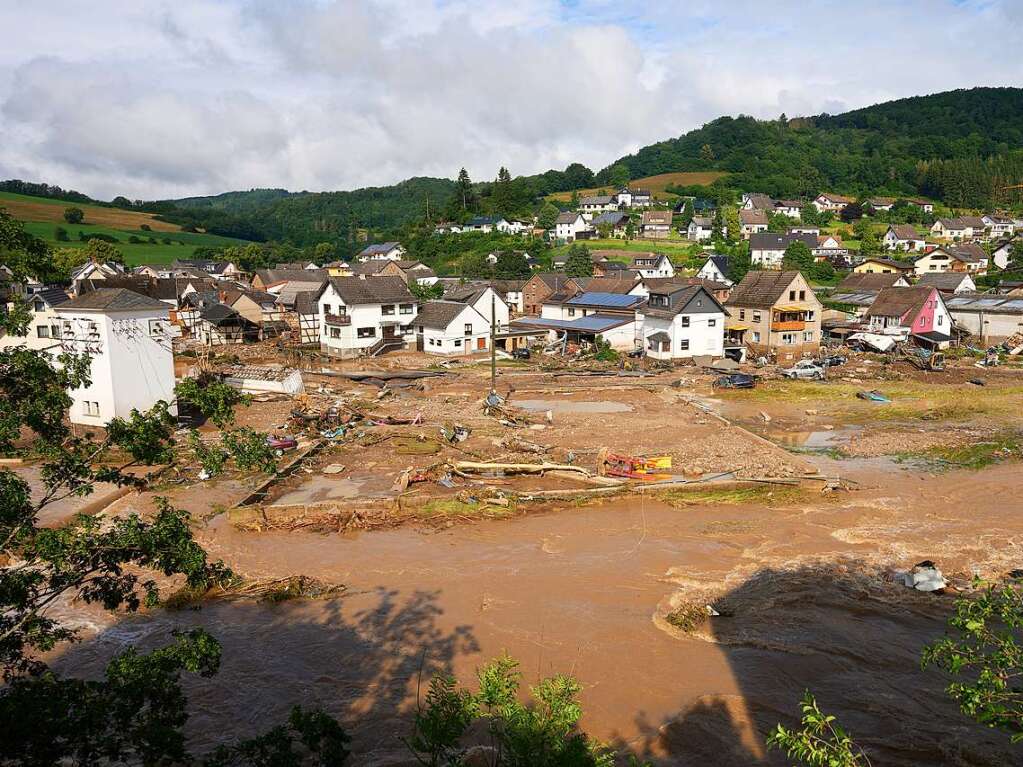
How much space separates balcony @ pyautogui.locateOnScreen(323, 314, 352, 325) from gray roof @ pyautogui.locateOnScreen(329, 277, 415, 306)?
98 cm

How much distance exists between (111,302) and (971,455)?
2919 cm

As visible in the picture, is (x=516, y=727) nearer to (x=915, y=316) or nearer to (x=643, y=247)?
(x=915, y=316)

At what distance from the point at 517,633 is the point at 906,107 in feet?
742

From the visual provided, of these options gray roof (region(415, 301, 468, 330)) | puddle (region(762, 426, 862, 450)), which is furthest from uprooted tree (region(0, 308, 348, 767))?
gray roof (region(415, 301, 468, 330))

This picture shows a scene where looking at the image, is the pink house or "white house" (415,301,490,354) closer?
the pink house

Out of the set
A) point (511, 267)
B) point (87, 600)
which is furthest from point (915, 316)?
point (87, 600)

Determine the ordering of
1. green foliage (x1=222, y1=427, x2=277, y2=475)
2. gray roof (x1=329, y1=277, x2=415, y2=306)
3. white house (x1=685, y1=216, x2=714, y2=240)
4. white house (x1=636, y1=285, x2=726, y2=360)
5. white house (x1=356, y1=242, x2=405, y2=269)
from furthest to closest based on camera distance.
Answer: white house (x1=356, y1=242, x2=405, y2=269) → white house (x1=685, y1=216, x2=714, y2=240) → gray roof (x1=329, y1=277, x2=415, y2=306) → white house (x1=636, y1=285, x2=726, y2=360) → green foliage (x1=222, y1=427, x2=277, y2=475)

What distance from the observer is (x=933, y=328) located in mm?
41812

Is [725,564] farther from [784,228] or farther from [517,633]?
[784,228]

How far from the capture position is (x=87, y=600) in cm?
677

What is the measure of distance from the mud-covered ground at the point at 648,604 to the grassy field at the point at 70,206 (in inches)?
3631

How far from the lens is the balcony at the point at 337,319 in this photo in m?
43.7

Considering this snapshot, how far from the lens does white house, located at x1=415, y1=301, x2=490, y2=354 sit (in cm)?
4334

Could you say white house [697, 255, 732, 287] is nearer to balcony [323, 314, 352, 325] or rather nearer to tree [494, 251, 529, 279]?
tree [494, 251, 529, 279]
